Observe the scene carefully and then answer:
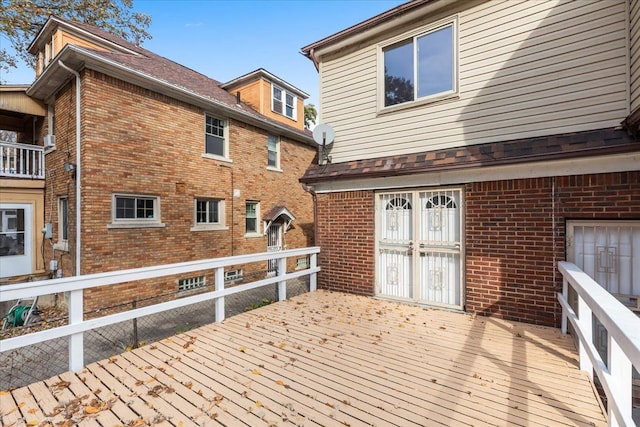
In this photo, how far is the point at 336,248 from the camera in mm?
6734

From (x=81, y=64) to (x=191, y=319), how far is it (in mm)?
7066

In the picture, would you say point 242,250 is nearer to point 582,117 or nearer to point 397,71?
point 397,71

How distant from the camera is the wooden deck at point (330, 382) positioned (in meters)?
2.47

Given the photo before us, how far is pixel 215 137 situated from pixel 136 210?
3789mm

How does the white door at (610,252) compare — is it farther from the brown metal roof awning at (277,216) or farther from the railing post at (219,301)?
the brown metal roof awning at (277,216)

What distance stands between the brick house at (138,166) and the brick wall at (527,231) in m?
8.19

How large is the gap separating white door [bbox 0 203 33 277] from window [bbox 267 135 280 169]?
8289 millimetres

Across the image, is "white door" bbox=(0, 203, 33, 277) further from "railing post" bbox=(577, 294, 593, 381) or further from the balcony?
"railing post" bbox=(577, 294, 593, 381)

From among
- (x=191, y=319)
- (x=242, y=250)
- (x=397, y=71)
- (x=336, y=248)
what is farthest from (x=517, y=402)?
(x=242, y=250)

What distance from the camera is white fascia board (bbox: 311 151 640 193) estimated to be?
158 inches

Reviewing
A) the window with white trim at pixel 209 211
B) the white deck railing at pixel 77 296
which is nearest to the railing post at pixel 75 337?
the white deck railing at pixel 77 296

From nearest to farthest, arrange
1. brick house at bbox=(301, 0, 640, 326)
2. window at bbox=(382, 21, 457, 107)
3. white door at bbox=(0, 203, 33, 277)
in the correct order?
brick house at bbox=(301, 0, 640, 326)
window at bbox=(382, 21, 457, 107)
white door at bbox=(0, 203, 33, 277)

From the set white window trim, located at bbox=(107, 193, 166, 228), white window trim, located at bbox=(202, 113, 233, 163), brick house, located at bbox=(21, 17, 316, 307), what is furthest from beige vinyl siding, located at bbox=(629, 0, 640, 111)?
white window trim, located at bbox=(107, 193, 166, 228)

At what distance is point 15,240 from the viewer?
9.13 metres
